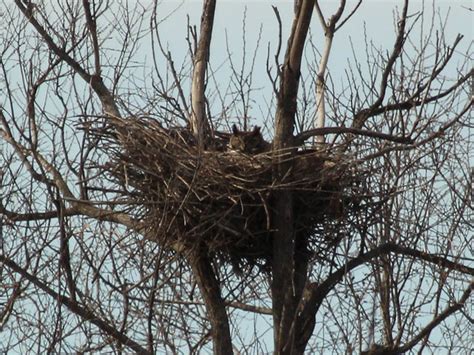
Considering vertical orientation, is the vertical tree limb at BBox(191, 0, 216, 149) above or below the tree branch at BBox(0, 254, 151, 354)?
above

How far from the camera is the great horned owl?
254 inches

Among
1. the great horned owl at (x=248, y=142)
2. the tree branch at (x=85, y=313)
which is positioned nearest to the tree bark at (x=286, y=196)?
the great horned owl at (x=248, y=142)

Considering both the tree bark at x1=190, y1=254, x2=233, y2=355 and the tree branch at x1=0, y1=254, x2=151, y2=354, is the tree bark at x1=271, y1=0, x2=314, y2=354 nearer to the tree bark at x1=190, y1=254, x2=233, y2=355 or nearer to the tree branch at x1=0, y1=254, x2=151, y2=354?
the tree bark at x1=190, y1=254, x2=233, y2=355

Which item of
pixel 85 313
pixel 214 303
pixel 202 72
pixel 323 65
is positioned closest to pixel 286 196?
pixel 214 303

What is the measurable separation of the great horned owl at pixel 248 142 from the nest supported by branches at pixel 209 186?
99 mm

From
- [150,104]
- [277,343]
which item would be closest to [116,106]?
[150,104]

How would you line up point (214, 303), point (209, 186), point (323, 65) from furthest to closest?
point (323, 65)
point (214, 303)
point (209, 186)

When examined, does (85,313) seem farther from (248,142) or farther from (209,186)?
(248,142)

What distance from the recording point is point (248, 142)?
655 centimetres

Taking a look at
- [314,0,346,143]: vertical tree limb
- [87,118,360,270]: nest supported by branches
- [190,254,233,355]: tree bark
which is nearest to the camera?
[87,118,360,270]: nest supported by branches

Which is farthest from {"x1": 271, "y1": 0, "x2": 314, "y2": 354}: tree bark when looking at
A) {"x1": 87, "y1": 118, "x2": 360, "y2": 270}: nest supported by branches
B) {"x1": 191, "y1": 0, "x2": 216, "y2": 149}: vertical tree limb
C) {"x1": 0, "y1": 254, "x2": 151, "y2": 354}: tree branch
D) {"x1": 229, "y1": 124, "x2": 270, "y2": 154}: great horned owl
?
{"x1": 0, "y1": 254, "x2": 151, "y2": 354}: tree branch

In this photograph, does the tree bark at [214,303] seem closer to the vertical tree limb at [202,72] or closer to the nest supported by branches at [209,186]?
the nest supported by branches at [209,186]

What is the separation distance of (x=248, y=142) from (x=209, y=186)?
0.56 meters

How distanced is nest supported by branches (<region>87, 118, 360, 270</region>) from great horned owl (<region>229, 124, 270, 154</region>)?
0.10 m
